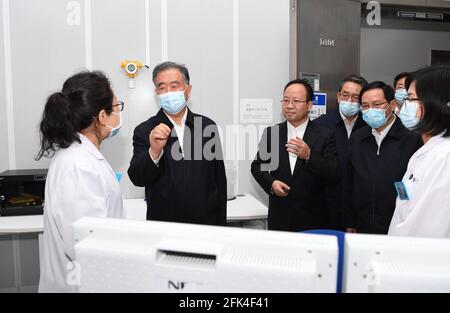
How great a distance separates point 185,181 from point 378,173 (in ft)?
3.34

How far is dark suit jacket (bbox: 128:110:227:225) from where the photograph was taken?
182 centimetres

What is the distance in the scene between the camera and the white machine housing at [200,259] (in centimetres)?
57

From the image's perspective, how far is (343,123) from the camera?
96.2 inches

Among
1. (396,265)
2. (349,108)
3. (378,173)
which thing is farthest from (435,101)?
(349,108)

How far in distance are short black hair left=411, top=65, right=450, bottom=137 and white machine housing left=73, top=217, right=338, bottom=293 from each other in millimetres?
931

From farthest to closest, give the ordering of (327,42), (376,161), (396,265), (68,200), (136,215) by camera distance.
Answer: (327,42) → (136,215) → (376,161) → (68,200) → (396,265)

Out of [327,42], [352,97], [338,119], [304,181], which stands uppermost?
[327,42]

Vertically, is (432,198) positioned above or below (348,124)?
below

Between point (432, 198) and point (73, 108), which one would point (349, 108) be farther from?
point (73, 108)

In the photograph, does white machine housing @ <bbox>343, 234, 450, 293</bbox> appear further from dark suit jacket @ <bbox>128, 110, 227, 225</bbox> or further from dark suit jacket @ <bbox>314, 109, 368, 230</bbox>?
dark suit jacket @ <bbox>314, 109, 368, 230</bbox>

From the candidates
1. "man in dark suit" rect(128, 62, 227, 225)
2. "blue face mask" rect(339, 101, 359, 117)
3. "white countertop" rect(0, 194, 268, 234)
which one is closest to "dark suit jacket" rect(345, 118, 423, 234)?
"blue face mask" rect(339, 101, 359, 117)

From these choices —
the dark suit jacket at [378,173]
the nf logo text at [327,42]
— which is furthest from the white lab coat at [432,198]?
the nf logo text at [327,42]

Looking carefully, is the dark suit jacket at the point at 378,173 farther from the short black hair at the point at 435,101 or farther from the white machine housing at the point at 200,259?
the white machine housing at the point at 200,259

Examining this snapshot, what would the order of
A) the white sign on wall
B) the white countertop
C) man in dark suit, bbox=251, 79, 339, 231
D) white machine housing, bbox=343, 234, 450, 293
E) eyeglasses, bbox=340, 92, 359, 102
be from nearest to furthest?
white machine housing, bbox=343, 234, 450, 293 < man in dark suit, bbox=251, 79, 339, 231 < the white countertop < eyeglasses, bbox=340, 92, 359, 102 < the white sign on wall
